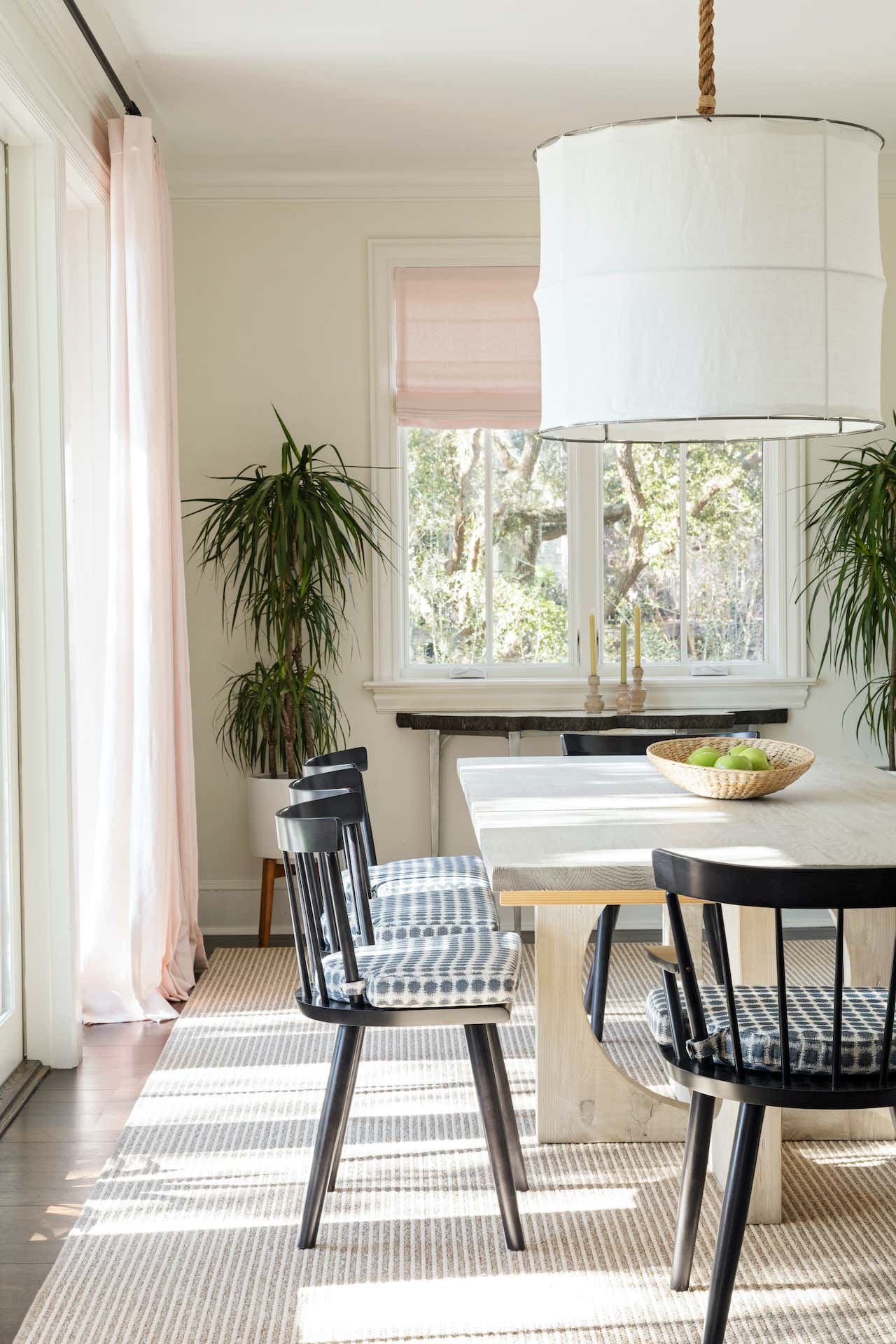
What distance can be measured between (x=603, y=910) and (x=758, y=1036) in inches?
52.3

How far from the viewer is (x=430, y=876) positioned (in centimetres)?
295

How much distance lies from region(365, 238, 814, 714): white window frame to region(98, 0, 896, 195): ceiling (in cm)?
37

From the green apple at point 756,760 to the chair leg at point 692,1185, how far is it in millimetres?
821

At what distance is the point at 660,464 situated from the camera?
4.88 metres

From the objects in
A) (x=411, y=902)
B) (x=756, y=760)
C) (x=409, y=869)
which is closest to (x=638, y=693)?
(x=409, y=869)

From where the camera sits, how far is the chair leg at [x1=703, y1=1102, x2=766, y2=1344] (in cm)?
184

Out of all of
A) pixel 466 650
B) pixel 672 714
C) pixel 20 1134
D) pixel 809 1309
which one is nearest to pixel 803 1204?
pixel 809 1309

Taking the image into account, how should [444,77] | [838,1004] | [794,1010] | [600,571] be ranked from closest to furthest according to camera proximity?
[838,1004] → [794,1010] → [444,77] → [600,571]

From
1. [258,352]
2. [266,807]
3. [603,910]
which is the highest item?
[258,352]

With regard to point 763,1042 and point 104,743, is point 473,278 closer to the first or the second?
point 104,743

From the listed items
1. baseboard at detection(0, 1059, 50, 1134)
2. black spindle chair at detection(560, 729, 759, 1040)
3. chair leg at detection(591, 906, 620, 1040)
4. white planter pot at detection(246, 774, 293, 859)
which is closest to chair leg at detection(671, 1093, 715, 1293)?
black spindle chair at detection(560, 729, 759, 1040)

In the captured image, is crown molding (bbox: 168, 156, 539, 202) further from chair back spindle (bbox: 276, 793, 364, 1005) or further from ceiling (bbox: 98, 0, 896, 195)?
chair back spindle (bbox: 276, 793, 364, 1005)

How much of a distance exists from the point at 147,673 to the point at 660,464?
2.31 meters

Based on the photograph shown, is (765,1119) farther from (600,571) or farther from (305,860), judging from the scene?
(600,571)
